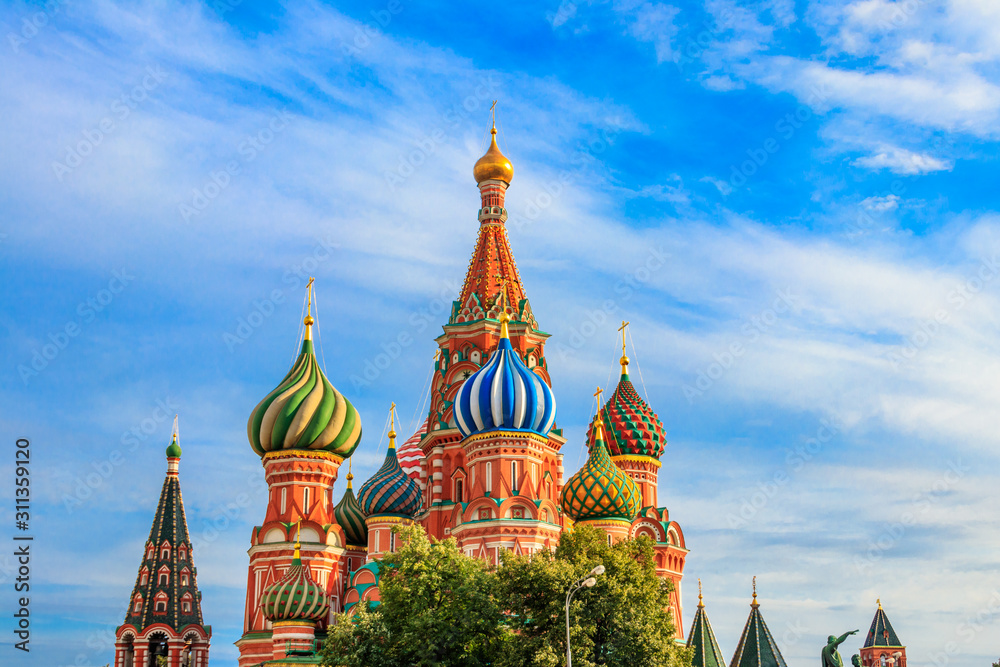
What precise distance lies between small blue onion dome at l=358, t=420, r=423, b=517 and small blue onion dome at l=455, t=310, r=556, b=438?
4.89 m

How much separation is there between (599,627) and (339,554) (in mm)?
18598

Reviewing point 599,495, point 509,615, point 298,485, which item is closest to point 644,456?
point 599,495

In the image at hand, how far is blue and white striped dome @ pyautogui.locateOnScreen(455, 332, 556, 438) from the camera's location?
4262 centimetres

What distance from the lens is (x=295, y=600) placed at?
41375mm

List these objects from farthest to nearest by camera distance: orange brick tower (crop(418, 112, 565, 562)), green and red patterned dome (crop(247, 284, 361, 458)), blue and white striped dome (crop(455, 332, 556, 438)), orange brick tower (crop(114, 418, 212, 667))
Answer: orange brick tower (crop(114, 418, 212, 667))
green and red patterned dome (crop(247, 284, 361, 458))
blue and white striped dome (crop(455, 332, 556, 438))
orange brick tower (crop(418, 112, 565, 562))

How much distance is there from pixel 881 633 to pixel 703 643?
35.0m

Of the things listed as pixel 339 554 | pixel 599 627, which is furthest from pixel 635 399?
pixel 599 627

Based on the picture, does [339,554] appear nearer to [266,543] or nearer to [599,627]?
[266,543]

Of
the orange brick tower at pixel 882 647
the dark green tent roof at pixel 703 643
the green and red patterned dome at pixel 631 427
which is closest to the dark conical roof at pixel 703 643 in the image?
the dark green tent roof at pixel 703 643

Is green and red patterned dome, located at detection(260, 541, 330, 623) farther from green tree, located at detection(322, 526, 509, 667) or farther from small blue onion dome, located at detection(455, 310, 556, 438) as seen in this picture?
green tree, located at detection(322, 526, 509, 667)

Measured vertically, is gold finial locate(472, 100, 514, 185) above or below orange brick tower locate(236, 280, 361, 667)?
above

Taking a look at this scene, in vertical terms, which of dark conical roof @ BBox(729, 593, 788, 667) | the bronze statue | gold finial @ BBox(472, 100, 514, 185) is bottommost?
the bronze statue

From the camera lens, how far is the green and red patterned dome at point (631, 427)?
178 ft

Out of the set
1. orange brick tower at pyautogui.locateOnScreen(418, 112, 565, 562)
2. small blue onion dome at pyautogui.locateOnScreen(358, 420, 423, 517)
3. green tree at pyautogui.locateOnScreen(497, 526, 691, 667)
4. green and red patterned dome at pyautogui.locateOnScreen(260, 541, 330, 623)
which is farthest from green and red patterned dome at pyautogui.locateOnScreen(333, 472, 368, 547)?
green tree at pyautogui.locateOnScreen(497, 526, 691, 667)
